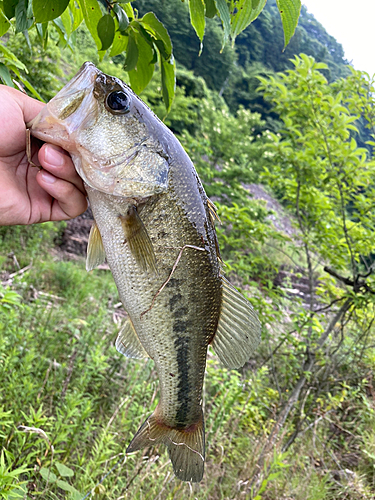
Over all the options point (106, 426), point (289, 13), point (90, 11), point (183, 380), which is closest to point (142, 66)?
point (90, 11)

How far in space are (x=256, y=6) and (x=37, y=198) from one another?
116cm

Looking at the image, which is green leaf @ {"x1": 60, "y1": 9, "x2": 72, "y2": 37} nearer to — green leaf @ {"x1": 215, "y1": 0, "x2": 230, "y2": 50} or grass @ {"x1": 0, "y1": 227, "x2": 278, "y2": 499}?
green leaf @ {"x1": 215, "y1": 0, "x2": 230, "y2": 50}

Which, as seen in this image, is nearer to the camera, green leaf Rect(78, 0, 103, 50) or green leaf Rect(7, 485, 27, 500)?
green leaf Rect(78, 0, 103, 50)

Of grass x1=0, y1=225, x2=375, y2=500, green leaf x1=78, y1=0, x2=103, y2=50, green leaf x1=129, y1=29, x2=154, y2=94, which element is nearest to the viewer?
green leaf x1=78, y1=0, x2=103, y2=50

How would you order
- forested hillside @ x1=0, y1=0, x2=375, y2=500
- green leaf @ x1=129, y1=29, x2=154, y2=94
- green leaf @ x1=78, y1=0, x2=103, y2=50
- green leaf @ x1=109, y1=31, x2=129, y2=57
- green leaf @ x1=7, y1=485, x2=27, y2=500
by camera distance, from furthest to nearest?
forested hillside @ x1=0, y1=0, x2=375, y2=500, green leaf @ x1=7, y1=485, x2=27, y2=500, green leaf @ x1=109, y1=31, x2=129, y2=57, green leaf @ x1=129, y1=29, x2=154, y2=94, green leaf @ x1=78, y1=0, x2=103, y2=50

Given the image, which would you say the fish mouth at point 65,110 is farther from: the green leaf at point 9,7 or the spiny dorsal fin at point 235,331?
the spiny dorsal fin at point 235,331

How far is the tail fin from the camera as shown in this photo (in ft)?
5.02

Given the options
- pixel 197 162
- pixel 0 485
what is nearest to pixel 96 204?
pixel 0 485

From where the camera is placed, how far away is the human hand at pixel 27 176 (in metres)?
1.32

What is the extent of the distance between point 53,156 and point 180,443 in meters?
1.35

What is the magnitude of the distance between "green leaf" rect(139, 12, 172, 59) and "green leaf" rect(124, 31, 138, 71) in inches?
2.6

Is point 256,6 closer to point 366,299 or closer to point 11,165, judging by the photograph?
point 11,165

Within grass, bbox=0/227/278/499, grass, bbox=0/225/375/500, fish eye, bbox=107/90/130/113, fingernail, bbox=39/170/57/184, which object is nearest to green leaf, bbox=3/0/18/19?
fish eye, bbox=107/90/130/113

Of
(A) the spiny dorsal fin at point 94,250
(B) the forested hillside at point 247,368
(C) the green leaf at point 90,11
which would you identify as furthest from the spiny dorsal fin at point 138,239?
(B) the forested hillside at point 247,368
